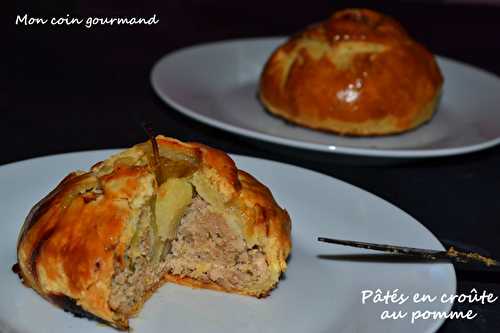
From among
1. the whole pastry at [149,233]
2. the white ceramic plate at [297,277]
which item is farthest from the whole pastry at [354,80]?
the whole pastry at [149,233]

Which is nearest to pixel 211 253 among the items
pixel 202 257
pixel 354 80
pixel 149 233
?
pixel 202 257

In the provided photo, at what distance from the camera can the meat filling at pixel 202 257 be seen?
2.30 metres

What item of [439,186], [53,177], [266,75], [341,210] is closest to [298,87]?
[266,75]

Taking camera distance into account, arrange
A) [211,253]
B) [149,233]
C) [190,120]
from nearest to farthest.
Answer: [149,233] < [211,253] < [190,120]

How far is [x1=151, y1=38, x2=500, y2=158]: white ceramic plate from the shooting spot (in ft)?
10.8

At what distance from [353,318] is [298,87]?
1.69 meters

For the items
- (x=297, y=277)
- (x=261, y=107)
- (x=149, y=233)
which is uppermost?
(x=149, y=233)

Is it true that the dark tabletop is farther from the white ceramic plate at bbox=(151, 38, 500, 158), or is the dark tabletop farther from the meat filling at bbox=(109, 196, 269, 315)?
the meat filling at bbox=(109, 196, 269, 315)

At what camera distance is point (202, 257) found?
2.46 meters

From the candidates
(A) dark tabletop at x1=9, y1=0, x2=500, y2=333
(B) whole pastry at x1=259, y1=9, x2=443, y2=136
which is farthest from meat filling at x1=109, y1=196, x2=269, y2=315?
(B) whole pastry at x1=259, y1=9, x2=443, y2=136

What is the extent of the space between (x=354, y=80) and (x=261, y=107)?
1.55 ft

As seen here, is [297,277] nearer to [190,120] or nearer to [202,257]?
[202,257]

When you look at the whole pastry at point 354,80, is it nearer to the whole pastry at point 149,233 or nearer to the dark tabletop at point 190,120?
the dark tabletop at point 190,120

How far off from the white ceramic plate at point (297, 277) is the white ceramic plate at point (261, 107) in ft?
1.36
